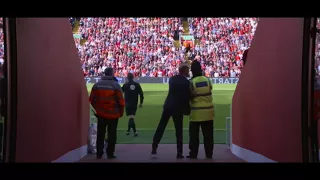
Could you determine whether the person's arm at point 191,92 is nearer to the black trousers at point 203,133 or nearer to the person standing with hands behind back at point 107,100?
the black trousers at point 203,133

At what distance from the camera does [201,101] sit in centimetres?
780

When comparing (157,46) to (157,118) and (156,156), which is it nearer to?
(157,118)

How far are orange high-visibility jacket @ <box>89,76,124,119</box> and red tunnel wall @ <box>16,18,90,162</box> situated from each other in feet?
1.19

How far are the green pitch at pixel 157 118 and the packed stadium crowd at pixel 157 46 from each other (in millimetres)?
5370

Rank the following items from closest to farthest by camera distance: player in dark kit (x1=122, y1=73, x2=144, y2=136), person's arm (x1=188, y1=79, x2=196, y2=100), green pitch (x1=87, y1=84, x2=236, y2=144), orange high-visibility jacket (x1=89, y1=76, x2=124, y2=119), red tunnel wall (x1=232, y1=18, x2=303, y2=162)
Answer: red tunnel wall (x1=232, y1=18, x2=303, y2=162) → orange high-visibility jacket (x1=89, y1=76, x2=124, y2=119) → person's arm (x1=188, y1=79, x2=196, y2=100) → player in dark kit (x1=122, y1=73, x2=144, y2=136) → green pitch (x1=87, y1=84, x2=236, y2=144)

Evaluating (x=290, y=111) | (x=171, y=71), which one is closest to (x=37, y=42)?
(x=290, y=111)

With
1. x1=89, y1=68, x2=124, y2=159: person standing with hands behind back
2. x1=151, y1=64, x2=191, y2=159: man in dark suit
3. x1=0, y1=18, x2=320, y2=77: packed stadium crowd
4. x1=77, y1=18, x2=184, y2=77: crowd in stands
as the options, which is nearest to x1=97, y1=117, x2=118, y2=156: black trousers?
x1=89, y1=68, x2=124, y2=159: person standing with hands behind back

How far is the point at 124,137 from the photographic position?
40.0 ft

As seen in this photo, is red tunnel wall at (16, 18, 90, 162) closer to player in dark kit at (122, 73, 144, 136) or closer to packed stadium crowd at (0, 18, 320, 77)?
player in dark kit at (122, 73, 144, 136)

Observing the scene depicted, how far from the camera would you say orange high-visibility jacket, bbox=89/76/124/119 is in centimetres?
772

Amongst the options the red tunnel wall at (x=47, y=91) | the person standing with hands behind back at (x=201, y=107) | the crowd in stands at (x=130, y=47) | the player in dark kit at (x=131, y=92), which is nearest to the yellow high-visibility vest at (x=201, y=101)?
the person standing with hands behind back at (x=201, y=107)

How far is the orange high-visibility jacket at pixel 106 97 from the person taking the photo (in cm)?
772

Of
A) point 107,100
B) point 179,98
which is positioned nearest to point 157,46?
point 179,98
